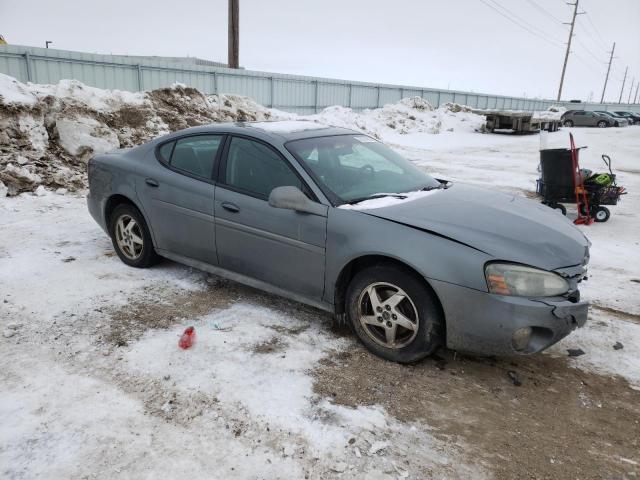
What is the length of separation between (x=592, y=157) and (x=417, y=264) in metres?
17.9

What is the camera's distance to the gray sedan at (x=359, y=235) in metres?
3.07

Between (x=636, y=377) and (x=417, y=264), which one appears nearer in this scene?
(x=417, y=264)

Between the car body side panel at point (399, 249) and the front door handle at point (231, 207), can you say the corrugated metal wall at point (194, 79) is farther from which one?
the car body side panel at point (399, 249)

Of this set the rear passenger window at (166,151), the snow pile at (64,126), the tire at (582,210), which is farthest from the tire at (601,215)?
the snow pile at (64,126)

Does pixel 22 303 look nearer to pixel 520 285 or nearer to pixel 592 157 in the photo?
pixel 520 285

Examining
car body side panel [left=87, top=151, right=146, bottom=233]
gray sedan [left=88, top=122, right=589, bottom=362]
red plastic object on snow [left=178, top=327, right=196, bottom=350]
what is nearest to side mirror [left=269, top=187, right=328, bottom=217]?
gray sedan [left=88, top=122, right=589, bottom=362]

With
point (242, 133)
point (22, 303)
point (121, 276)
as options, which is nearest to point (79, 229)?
point (121, 276)

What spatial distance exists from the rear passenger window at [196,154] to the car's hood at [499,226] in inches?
65.3

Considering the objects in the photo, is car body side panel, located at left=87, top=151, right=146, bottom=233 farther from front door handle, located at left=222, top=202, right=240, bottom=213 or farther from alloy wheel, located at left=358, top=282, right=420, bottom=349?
alloy wheel, located at left=358, top=282, right=420, bottom=349

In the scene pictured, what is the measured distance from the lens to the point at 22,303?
4.29 metres

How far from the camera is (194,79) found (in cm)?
1847

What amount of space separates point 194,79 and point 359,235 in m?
16.9

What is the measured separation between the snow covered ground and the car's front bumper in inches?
13.3

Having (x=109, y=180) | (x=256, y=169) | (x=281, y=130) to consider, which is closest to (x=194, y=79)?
(x=109, y=180)
